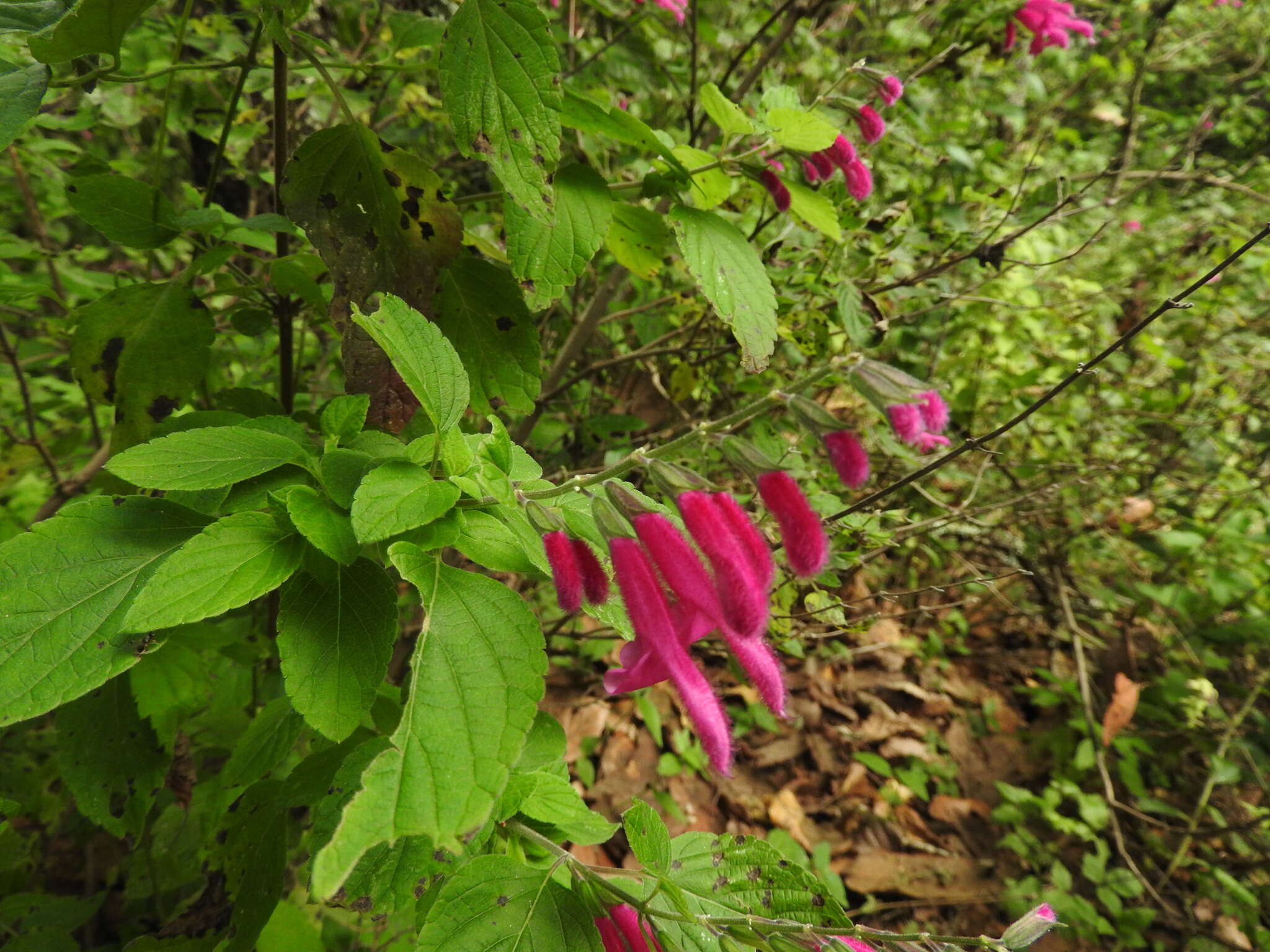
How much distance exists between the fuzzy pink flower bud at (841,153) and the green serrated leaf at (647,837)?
4.22ft

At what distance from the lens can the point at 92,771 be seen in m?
1.17

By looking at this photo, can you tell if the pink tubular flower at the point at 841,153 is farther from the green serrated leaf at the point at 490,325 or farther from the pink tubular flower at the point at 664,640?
the pink tubular flower at the point at 664,640

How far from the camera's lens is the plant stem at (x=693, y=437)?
709 millimetres

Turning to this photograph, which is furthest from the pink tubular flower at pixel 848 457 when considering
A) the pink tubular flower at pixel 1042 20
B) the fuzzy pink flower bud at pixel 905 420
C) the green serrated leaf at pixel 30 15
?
the pink tubular flower at pixel 1042 20

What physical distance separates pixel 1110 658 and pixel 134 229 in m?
4.43

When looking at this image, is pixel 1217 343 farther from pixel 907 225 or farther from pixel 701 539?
Result: pixel 701 539

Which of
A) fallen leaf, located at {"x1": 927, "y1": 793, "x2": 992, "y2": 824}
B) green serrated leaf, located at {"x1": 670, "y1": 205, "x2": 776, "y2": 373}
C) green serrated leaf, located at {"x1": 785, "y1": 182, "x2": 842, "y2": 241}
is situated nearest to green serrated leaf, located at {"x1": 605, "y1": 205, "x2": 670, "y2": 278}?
green serrated leaf, located at {"x1": 670, "y1": 205, "x2": 776, "y2": 373}

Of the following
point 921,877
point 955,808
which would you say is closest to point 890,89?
point 921,877

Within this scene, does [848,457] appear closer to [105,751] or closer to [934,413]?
[934,413]

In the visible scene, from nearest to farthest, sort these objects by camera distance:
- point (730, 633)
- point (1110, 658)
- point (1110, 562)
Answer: point (730, 633)
point (1110, 658)
point (1110, 562)

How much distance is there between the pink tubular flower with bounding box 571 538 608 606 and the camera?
88 centimetres

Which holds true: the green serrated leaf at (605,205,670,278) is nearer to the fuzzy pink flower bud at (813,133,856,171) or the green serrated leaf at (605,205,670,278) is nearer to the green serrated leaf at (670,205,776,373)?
the green serrated leaf at (670,205,776,373)

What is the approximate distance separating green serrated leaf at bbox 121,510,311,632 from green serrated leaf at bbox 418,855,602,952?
45 cm

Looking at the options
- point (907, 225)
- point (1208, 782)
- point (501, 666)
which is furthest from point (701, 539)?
point (1208, 782)
